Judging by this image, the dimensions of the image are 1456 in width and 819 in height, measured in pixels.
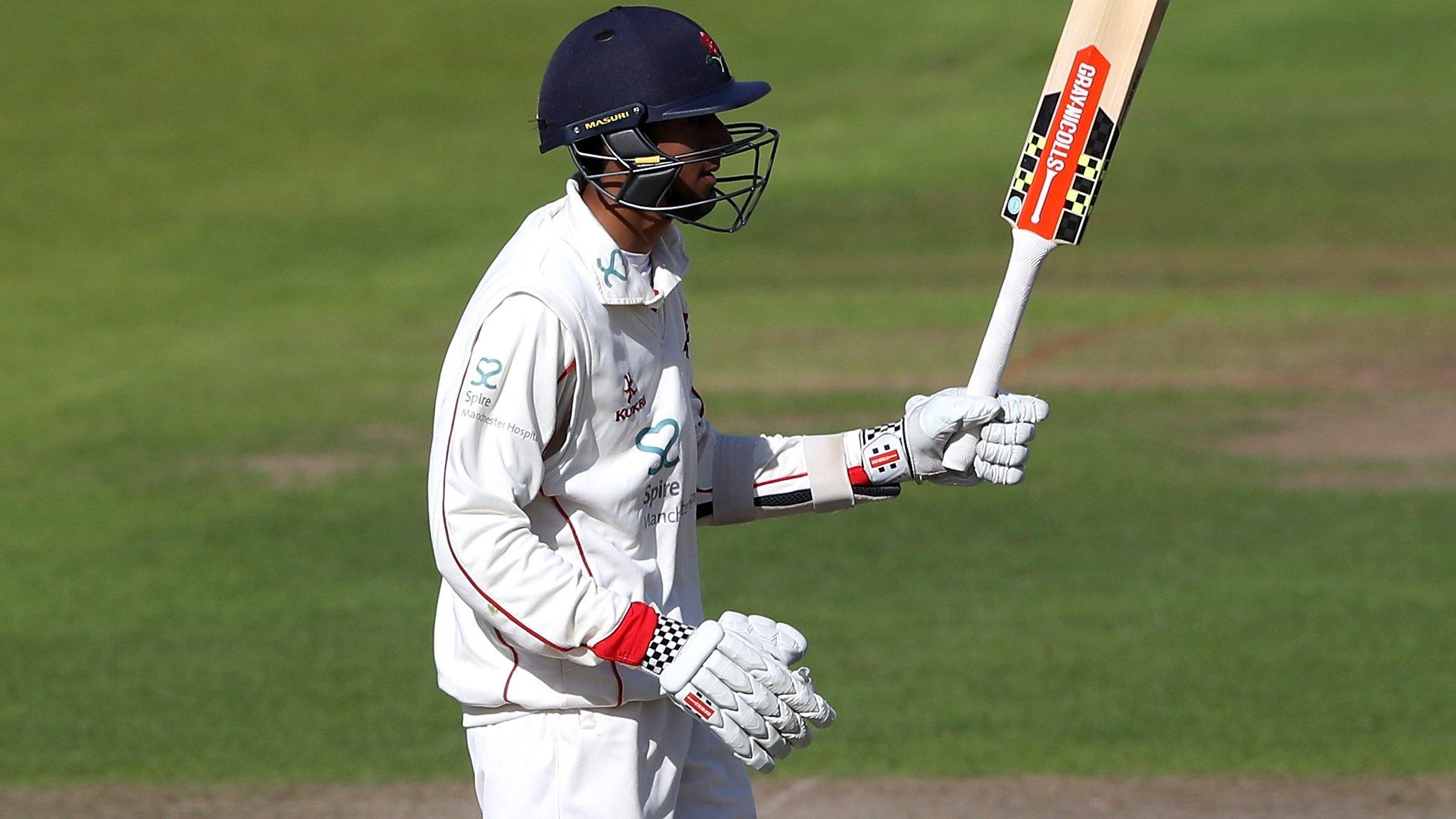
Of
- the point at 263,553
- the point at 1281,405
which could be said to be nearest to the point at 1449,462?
the point at 1281,405

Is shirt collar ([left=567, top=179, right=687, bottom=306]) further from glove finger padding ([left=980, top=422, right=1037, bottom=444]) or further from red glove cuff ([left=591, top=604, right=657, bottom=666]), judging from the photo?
glove finger padding ([left=980, top=422, right=1037, bottom=444])

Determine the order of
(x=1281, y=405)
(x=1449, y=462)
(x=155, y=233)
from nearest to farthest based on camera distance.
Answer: (x=1449, y=462)
(x=1281, y=405)
(x=155, y=233)

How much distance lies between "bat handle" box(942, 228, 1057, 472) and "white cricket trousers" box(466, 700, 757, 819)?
0.77 meters

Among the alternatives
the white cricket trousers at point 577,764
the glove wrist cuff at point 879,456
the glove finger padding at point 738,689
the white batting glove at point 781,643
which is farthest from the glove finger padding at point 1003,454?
the white cricket trousers at point 577,764

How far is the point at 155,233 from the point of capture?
17.9 metres

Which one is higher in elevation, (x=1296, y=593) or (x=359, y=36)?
(x=1296, y=593)

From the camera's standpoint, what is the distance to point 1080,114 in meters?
3.89

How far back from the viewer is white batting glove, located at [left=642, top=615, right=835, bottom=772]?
3234 millimetres

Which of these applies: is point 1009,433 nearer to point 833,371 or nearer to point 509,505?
point 509,505

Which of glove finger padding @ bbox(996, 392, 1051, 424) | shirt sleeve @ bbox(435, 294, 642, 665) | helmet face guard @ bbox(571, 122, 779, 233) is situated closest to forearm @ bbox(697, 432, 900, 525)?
glove finger padding @ bbox(996, 392, 1051, 424)

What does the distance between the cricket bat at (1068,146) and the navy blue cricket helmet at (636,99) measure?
0.64m

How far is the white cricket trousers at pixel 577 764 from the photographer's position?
341 centimetres

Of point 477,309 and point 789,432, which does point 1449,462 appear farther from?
point 477,309

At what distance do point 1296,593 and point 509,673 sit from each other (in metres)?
5.18
